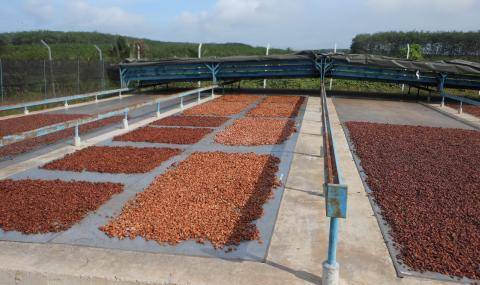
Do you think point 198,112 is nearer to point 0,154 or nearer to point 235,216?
point 0,154

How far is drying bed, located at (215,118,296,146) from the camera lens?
8.90 meters

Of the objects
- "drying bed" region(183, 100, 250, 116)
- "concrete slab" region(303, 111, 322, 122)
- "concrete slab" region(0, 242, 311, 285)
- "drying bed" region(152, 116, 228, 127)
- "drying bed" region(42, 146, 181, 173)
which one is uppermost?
"concrete slab" region(303, 111, 322, 122)

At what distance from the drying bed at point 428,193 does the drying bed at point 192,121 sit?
3.57 meters

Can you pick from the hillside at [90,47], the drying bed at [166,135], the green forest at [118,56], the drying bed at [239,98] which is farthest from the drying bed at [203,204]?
the hillside at [90,47]

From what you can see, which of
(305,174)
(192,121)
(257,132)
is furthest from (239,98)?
(305,174)

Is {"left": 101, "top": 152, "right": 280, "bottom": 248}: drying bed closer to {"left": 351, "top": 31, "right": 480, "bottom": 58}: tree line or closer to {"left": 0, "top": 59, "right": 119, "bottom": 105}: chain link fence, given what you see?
{"left": 0, "top": 59, "right": 119, "bottom": 105}: chain link fence

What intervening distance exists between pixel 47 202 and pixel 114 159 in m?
2.22

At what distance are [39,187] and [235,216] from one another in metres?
2.79

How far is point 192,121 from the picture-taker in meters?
11.6

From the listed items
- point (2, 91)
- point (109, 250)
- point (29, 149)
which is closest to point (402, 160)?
point (109, 250)

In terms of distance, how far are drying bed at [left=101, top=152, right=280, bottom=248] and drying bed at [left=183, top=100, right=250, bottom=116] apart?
6.28 metres

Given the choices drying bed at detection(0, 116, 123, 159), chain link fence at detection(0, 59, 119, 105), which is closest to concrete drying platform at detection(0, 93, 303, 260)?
drying bed at detection(0, 116, 123, 159)

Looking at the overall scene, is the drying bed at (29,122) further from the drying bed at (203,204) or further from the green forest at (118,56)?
the drying bed at (203,204)

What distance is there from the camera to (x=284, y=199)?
17.6 ft
